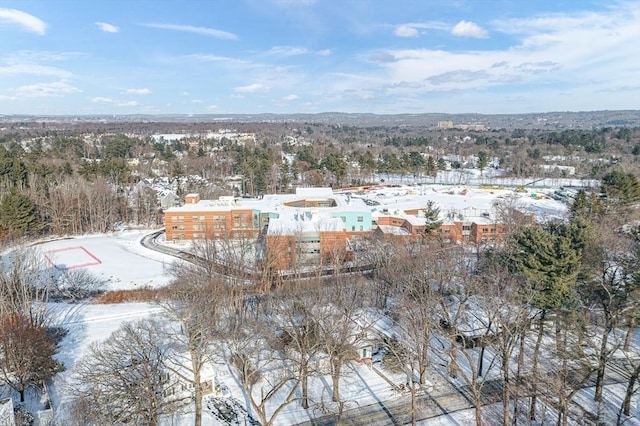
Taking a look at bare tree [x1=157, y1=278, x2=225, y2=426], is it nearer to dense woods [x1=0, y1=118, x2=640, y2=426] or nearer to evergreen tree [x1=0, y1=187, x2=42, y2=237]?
dense woods [x1=0, y1=118, x2=640, y2=426]

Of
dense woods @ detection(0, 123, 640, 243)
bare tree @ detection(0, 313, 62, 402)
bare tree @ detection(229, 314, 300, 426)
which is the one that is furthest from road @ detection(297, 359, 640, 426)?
dense woods @ detection(0, 123, 640, 243)

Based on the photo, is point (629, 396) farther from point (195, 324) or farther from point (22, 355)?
point (22, 355)

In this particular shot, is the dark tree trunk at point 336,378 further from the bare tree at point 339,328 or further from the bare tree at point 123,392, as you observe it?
the bare tree at point 123,392

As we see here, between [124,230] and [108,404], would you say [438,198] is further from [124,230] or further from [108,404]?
[108,404]

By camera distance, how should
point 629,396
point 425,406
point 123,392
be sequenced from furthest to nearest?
1. point 425,406
2. point 629,396
3. point 123,392

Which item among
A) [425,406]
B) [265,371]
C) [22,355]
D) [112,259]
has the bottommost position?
[112,259]

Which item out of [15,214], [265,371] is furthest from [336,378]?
[15,214]

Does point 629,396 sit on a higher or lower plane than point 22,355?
lower

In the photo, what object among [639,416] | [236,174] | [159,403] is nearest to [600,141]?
[236,174]
